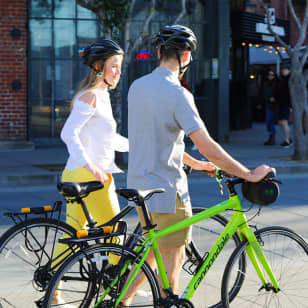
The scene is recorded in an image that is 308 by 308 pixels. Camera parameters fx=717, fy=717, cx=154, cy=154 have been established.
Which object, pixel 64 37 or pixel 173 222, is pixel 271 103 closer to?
pixel 64 37

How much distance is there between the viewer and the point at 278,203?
32.9 feet

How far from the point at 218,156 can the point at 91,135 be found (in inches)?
44.6

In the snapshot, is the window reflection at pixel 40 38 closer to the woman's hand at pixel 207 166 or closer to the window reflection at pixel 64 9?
the window reflection at pixel 64 9

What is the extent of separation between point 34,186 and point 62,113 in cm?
656

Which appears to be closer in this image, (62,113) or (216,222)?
(216,222)

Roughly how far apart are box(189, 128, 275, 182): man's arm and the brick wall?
14023 millimetres

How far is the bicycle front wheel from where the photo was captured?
4328 mm

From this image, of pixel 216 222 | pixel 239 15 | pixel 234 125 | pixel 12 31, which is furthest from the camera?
pixel 234 125

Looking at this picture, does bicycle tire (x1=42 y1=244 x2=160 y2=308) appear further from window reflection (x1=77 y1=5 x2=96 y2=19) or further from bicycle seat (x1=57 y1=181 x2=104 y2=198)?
window reflection (x1=77 y1=5 x2=96 y2=19)

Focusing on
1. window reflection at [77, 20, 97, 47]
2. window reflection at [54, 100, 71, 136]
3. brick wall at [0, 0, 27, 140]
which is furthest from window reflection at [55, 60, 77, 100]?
brick wall at [0, 0, 27, 140]

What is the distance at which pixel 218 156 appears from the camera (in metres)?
4.01

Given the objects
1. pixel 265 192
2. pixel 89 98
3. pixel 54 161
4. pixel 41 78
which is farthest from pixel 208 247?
pixel 41 78

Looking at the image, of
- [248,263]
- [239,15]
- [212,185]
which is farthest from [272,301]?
[239,15]

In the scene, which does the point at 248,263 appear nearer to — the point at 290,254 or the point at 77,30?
the point at 290,254
